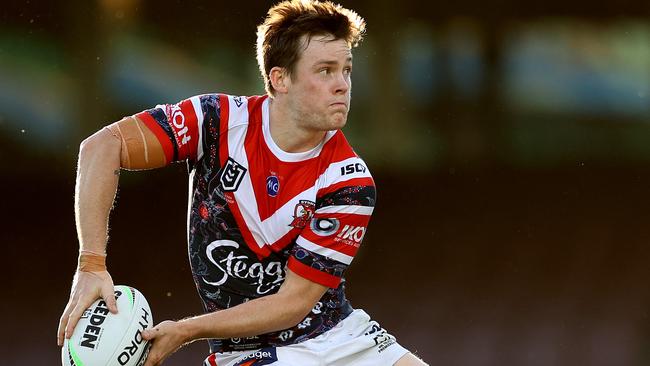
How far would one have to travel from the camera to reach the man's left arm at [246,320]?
3.78m

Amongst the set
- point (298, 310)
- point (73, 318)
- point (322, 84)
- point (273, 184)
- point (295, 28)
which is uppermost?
point (295, 28)

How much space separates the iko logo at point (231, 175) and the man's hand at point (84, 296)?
55cm

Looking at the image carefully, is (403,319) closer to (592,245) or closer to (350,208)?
(592,245)

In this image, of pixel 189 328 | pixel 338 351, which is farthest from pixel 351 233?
pixel 189 328

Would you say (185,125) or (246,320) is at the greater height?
(185,125)

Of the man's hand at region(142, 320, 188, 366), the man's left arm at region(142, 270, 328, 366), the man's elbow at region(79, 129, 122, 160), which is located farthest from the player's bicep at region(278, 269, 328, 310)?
the man's elbow at region(79, 129, 122, 160)

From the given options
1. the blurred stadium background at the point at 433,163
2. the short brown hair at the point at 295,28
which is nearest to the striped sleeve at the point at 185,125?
the short brown hair at the point at 295,28

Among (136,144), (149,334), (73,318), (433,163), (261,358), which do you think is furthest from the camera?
(433,163)

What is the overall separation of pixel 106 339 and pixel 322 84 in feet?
3.34

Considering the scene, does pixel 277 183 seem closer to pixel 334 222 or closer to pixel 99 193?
pixel 334 222

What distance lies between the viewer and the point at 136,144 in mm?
3990

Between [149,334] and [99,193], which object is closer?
[149,334]

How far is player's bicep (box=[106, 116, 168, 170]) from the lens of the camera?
3.97m

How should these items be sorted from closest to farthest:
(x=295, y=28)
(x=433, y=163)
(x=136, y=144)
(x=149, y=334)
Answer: (x=149, y=334), (x=136, y=144), (x=295, y=28), (x=433, y=163)
